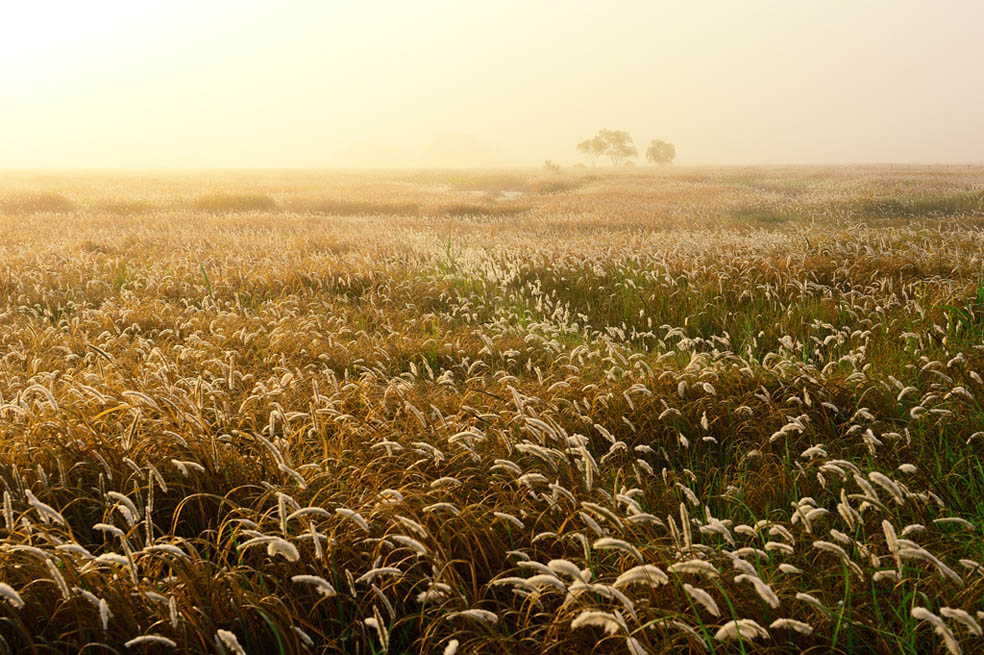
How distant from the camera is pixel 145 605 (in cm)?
223

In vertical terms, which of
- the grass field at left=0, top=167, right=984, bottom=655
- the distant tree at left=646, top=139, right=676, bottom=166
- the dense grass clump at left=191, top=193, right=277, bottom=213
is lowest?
the grass field at left=0, top=167, right=984, bottom=655

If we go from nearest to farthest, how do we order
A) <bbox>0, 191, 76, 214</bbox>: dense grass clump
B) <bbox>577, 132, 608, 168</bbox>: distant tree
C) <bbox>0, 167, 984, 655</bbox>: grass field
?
<bbox>0, 167, 984, 655</bbox>: grass field < <bbox>0, 191, 76, 214</bbox>: dense grass clump < <bbox>577, 132, 608, 168</bbox>: distant tree

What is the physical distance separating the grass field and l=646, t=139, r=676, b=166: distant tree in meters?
109

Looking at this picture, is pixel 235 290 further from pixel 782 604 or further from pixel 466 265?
pixel 782 604

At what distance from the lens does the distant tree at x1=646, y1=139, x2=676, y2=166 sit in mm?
113562

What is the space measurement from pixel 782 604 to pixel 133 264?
10485 millimetres

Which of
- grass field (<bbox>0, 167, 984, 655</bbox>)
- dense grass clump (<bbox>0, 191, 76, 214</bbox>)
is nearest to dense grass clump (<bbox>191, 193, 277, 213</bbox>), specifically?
dense grass clump (<bbox>0, 191, 76, 214</bbox>)

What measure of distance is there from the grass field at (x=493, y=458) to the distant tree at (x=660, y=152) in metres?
109

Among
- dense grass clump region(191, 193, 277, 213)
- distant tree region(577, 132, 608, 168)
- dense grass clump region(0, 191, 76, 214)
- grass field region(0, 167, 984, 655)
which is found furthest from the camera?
distant tree region(577, 132, 608, 168)

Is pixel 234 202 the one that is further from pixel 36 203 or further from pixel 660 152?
pixel 660 152

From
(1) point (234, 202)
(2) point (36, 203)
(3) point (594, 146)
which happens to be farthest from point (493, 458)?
(3) point (594, 146)

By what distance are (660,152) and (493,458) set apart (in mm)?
116879

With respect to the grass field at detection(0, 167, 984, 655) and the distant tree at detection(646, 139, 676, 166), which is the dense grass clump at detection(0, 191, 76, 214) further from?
the distant tree at detection(646, 139, 676, 166)

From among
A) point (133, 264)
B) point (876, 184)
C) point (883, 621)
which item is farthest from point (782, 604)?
point (876, 184)
